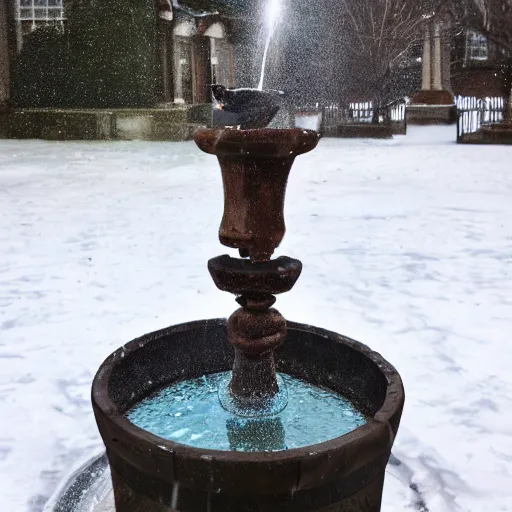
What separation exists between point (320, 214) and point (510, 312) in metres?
3.51

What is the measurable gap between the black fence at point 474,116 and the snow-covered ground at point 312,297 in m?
8.53

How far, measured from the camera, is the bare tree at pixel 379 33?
2156 centimetres

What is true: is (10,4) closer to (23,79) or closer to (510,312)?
(23,79)

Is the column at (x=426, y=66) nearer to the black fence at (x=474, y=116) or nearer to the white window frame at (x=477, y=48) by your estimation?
the black fence at (x=474, y=116)

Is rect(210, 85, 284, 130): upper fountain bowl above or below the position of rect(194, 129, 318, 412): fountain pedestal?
above

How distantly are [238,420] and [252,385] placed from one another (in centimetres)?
15

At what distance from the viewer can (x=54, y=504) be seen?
2.09 metres

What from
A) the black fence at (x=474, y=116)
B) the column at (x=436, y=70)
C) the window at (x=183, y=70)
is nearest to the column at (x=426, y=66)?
the column at (x=436, y=70)

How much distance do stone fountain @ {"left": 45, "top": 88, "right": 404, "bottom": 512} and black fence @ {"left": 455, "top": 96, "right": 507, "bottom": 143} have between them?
1679cm

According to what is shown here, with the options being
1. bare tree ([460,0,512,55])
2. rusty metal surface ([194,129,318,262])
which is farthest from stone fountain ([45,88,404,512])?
bare tree ([460,0,512,55])

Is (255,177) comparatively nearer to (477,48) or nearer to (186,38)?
(186,38)

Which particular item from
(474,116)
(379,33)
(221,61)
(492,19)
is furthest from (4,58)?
(492,19)

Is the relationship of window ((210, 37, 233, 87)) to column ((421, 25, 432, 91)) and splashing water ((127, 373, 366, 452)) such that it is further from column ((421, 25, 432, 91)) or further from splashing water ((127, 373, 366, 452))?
splashing water ((127, 373, 366, 452))

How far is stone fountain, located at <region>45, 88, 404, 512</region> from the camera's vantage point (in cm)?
126
